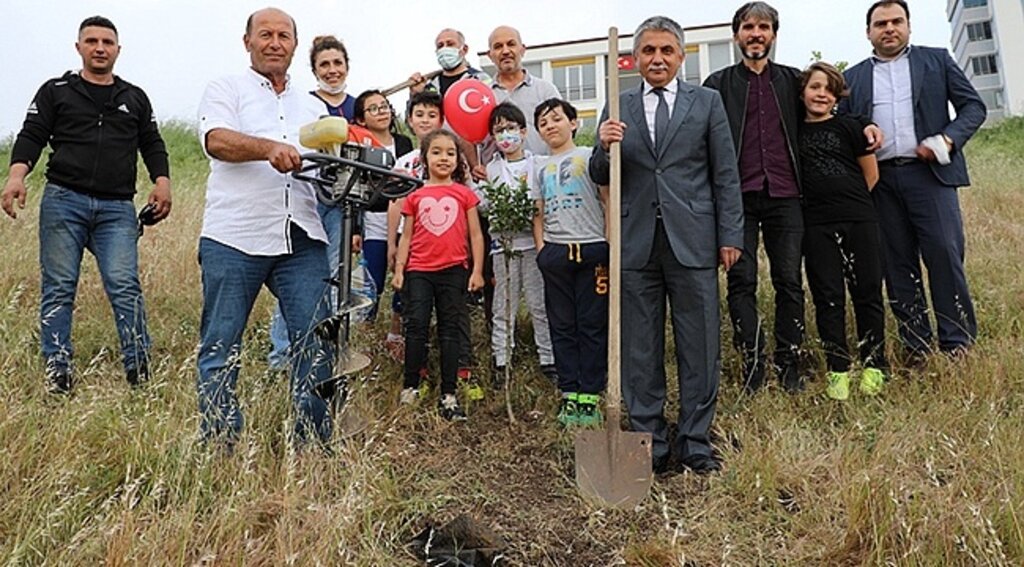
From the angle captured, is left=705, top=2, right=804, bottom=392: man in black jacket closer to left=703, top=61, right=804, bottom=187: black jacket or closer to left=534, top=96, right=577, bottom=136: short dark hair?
left=703, top=61, right=804, bottom=187: black jacket

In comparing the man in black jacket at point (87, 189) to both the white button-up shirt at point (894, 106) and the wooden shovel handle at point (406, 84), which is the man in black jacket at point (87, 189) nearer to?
the wooden shovel handle at point (406, 84)

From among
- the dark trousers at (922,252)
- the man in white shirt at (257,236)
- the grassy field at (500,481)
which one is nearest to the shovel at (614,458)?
the grassy field at (500,481)

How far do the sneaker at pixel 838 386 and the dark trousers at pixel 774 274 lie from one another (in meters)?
0.24

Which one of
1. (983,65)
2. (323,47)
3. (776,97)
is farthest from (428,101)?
(983,65)

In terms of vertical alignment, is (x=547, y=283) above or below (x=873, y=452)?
above

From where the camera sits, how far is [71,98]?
451 cm

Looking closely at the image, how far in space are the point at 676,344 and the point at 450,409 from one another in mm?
1319

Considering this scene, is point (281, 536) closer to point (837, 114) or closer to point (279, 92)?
point (279, 92)

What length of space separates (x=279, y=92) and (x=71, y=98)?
1.77 meters

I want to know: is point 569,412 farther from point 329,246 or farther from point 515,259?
point 329,246

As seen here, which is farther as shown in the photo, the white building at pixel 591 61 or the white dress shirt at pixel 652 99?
the white building at pixel 591 61

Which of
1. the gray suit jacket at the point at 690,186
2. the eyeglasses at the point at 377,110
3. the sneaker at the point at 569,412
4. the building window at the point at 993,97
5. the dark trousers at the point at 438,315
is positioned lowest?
the sneaker at the point at 569,412

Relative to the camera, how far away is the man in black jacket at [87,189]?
4285 millimetres

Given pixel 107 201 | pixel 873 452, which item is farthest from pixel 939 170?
pixel 107 201
